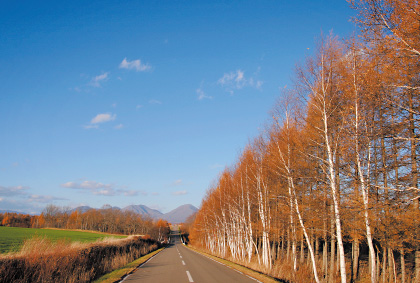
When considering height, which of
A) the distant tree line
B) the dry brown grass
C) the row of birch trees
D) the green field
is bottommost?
the distant tree line

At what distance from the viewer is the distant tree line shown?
117125 millimetres

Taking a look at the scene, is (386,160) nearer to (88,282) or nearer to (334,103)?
(334,103)

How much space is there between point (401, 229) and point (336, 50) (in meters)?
8.44

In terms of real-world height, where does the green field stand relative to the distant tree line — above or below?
above

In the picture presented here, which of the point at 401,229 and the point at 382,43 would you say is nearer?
the point at 382,43

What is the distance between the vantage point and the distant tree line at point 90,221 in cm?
11712

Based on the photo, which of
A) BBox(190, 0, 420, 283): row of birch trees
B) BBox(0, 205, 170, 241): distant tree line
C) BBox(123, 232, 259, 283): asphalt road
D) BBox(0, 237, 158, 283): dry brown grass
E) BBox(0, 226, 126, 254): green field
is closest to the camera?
BBox(190, 0, 420, 283): row of birch trees

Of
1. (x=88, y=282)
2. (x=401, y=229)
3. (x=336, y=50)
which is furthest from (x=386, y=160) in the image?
(x=88, y=282)

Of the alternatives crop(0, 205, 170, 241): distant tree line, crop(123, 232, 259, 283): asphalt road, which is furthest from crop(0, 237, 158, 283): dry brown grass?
crop(0, 205, 170, 241): distant tree line

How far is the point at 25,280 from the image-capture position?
891 cm

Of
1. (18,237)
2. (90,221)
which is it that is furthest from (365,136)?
(90,221)

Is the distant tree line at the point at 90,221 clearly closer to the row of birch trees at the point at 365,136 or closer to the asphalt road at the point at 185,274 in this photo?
the asphalt road at the point at 185,274

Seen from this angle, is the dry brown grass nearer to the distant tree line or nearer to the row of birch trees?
the row of birch trees

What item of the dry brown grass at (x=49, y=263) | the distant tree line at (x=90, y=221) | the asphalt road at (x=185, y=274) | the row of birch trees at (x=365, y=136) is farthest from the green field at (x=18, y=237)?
the distant tree line at (x=90, y=221)
